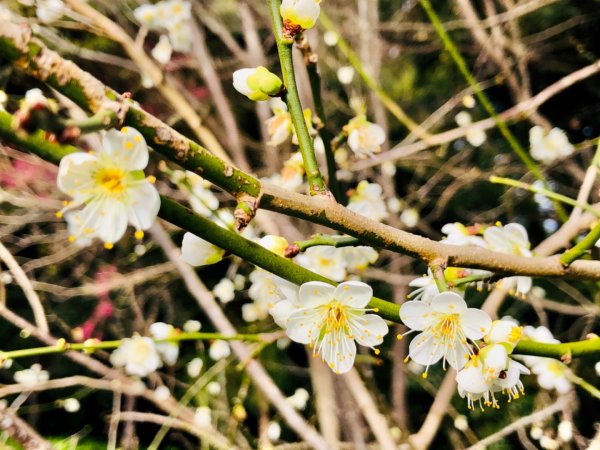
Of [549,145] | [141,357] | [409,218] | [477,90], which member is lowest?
[141,357]

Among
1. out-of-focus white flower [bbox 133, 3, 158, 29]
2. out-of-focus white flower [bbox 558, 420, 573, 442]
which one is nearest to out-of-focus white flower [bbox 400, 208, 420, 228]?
out-of-focus white flower [bbox 558, 420, 573, 442]

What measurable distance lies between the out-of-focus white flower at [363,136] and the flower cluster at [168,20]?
1437mm

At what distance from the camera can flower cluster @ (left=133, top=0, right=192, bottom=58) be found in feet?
7.15

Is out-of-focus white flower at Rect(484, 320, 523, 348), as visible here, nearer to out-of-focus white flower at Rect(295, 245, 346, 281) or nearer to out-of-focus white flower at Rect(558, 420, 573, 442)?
out-of-focus white flower at Rect(295, 245, 346, 281)

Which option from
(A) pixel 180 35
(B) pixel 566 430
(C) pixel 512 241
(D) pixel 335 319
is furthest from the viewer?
(A) pixel 180 35

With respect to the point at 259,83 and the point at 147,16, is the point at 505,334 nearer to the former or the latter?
the point at 259,83

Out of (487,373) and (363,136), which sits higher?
(363,136)

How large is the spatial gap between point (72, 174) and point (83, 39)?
3.62m

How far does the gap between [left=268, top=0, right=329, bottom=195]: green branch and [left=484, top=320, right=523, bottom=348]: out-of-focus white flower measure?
0.82ft

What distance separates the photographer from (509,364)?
1.82 ft

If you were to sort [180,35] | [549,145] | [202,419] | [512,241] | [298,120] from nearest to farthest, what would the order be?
[298,120]
[512,241]
[202,419]
[549,145]
[180,35]

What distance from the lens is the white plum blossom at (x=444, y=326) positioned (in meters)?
0.53

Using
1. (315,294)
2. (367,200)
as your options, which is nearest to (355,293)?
(315,294)

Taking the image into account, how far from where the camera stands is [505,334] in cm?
56
